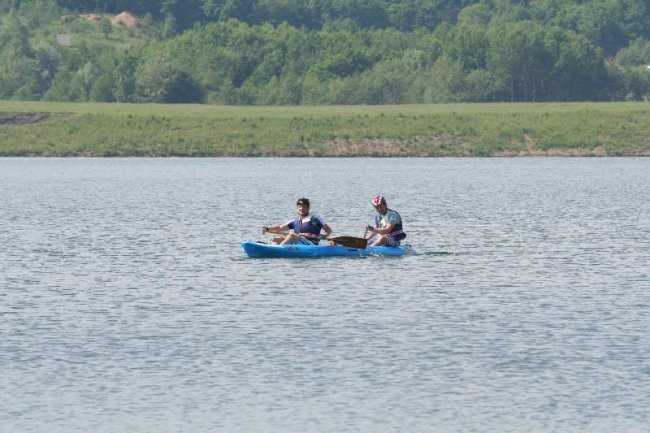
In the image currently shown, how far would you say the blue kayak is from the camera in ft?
168

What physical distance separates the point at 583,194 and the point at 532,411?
6128cm

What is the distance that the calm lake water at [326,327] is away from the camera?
29234 millimetres

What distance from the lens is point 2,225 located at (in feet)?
225

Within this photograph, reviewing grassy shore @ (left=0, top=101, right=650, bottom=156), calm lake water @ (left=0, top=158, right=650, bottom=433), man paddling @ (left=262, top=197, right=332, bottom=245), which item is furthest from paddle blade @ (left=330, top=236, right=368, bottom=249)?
grassy shore @ (left=0, top=101, right=650, bottom=156)

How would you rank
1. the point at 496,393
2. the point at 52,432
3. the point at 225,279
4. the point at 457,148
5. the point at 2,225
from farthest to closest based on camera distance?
the point at 457,148
the point at 2,225
the point at 225,279
the point at 496,393
the point at 52,432

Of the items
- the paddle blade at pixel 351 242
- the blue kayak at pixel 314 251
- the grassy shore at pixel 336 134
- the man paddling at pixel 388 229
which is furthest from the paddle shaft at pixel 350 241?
the grassy shore at pixel 336 134

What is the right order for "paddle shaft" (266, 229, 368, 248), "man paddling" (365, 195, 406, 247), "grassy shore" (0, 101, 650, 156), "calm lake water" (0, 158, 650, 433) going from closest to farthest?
"calm lake water" (0, 158, 650, 433)
"man paddling" (365, 195, 406, 247)
"paddle shaft" (266, 229, 368, 248)
"grassy shore" (0, 101, 650, 156)

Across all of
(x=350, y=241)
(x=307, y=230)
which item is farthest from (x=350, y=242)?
(x=307, y=230)

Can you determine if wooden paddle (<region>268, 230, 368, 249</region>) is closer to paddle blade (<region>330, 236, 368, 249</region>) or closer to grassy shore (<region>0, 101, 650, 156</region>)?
paddle blade (<region>330, 236, 368, 249</region>)

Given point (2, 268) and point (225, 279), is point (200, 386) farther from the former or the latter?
point (2, 268)

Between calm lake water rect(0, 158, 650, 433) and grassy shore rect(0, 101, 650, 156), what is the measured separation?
61.6m

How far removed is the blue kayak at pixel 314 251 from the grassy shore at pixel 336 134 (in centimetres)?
8452

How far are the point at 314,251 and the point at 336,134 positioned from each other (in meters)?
87.9

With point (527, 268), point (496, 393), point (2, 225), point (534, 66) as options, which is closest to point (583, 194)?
point (2, 225)
